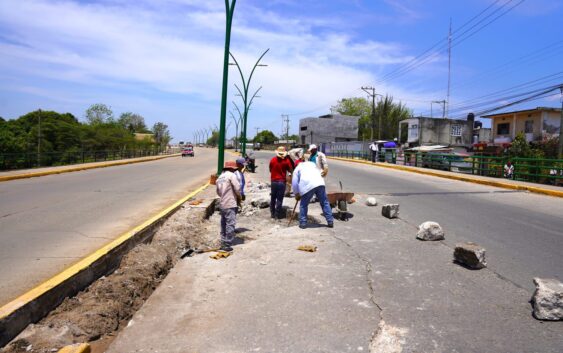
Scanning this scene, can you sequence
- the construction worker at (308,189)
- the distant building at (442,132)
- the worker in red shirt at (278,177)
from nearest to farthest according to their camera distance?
the construction worker at (308,189) < the worker in red shirt at (278,177) < the distant building at (442,132)

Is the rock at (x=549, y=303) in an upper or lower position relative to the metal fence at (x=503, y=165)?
lower

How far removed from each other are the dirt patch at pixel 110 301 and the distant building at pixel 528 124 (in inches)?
1587

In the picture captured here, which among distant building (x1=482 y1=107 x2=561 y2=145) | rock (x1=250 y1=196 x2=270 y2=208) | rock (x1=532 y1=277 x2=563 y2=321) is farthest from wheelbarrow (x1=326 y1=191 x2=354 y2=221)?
distant building (x1=482 y1=107 x2=561 y2=145)

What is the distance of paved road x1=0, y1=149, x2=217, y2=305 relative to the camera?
520 centimetres

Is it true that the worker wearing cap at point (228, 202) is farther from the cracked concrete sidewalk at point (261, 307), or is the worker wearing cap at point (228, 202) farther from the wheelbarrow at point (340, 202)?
the wheelbarrow at point (340, 202)

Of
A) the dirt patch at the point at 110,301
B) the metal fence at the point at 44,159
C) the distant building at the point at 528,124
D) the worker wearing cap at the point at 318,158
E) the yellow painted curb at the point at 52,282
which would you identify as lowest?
the dirt patch at the point at 110,301

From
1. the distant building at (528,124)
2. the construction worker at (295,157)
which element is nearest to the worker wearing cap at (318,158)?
the construction worker at (295,157)

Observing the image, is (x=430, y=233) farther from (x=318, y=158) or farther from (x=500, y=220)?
(x=318, y=158)

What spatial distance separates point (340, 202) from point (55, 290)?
19.5 feet

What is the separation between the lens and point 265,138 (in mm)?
156375

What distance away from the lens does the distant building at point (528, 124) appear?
4072cm

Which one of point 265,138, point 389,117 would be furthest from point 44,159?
point 265,138

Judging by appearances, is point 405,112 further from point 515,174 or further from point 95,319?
point 95,319

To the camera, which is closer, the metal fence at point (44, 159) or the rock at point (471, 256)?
Result: the rock at point (471, 256)
